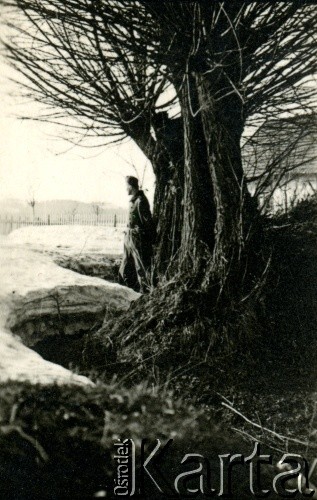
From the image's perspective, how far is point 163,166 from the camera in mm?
5672

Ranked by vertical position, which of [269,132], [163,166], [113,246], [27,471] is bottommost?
[27,471]

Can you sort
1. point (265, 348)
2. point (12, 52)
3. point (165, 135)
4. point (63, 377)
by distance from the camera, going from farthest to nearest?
point (165, 135) → point (12, 52) → point (265, 348) → point (63, 377)

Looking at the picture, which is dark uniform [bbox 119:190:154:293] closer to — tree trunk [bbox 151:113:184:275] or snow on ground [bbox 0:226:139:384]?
snow on ground [bbox 0:226:139:384]

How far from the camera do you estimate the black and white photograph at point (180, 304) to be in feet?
8.55

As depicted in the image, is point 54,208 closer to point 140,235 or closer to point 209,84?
point 140,235

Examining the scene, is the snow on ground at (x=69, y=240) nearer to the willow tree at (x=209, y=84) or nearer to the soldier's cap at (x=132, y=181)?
the soldier's cap at (x=132, y=181)

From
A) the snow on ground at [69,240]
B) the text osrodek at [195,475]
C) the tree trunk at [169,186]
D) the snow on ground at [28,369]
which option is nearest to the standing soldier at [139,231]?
the snow on ground at [69,240]

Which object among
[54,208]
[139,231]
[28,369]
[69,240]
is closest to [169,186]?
[139,231]

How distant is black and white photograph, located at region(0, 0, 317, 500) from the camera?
8.55 ft

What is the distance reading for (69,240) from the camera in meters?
7.45

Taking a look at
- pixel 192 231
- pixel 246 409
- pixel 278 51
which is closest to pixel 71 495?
pixel 246 409

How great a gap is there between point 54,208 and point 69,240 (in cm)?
2396

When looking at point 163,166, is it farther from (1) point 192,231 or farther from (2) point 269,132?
(2) point 269,132

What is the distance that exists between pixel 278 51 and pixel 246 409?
3024mm
